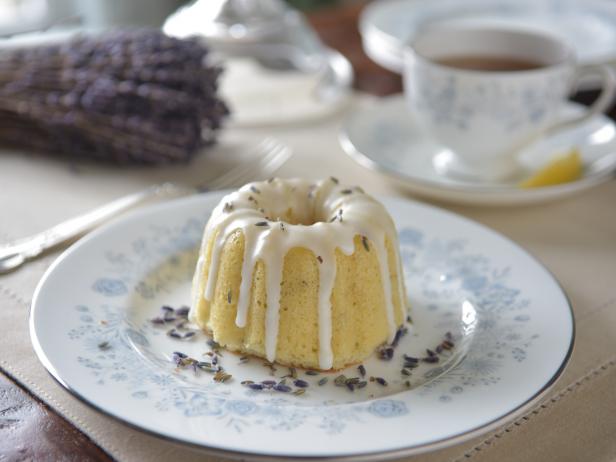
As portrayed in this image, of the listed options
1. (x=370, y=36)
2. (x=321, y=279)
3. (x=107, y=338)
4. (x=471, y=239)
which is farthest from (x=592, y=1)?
(x=107, y=338)

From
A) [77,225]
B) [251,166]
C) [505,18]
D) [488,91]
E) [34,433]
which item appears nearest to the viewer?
[34,433]

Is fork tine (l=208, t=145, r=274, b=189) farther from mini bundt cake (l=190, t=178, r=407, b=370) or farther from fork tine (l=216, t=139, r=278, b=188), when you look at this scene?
mini bundt cake (l=190, t=178, r=407, b=370)

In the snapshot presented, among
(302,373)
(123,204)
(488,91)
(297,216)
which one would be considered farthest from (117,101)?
(302,373)

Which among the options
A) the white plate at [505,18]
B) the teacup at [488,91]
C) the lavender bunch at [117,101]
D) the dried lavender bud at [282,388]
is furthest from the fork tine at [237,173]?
the dried lavender bud at [282,388]

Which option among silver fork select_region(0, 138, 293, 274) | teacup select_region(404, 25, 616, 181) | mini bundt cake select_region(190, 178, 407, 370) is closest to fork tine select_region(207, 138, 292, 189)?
silver fork select_region(0, 138, 293, 274)

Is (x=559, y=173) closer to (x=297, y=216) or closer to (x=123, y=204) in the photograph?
(x=297, y=216)

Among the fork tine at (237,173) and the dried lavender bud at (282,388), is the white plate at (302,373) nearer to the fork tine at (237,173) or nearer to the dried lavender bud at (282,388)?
the dried lavender bud at (282,388)
